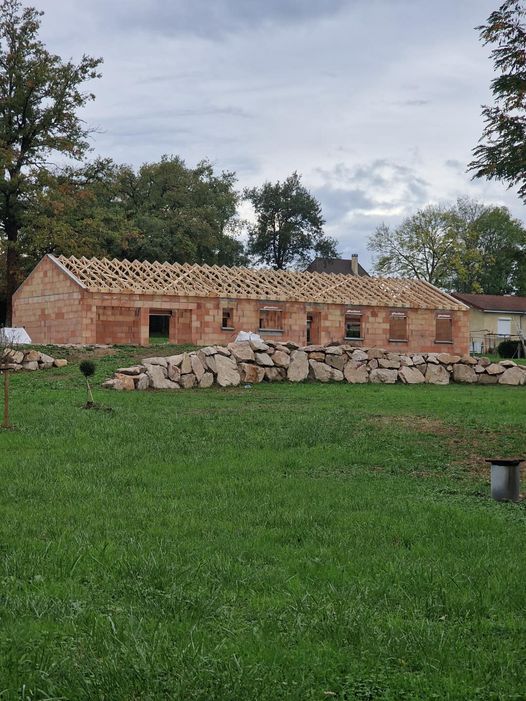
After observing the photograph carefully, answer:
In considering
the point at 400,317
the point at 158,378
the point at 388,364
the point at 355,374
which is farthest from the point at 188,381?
the point at 400,317

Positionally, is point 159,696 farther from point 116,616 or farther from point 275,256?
point 275,256

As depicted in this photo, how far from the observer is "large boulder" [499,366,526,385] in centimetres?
2648

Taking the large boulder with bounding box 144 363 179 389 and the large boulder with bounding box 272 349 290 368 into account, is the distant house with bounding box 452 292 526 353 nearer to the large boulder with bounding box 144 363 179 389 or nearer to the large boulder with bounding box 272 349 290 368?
the large boulder with bounding box 272 349 290 368

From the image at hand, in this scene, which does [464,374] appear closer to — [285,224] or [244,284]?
[244,284]

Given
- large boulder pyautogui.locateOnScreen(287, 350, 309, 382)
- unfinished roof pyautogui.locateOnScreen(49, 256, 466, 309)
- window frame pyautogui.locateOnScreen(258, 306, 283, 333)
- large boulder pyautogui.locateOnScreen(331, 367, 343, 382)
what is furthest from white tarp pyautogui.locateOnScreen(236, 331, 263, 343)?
large boulder pyautogui.locateOnScreen(331, 367, 343, 382)

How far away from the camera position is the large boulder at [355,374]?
82.3 ft

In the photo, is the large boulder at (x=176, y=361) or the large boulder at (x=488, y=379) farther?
the large boulder at (x=488, y=379)

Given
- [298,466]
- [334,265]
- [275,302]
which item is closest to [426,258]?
[334,265]

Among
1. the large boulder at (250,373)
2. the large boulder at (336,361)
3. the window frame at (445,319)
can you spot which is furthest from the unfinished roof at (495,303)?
the large boulder at (250,373)

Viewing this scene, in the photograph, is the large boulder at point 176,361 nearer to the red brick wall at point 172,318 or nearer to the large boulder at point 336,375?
the large boulder at point 336,375

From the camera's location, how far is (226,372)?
22.6 m

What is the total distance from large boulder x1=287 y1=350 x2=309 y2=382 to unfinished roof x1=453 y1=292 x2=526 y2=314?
31.9 m

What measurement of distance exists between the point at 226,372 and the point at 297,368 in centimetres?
271

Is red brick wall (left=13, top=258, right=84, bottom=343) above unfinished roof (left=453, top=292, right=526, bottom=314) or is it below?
below
